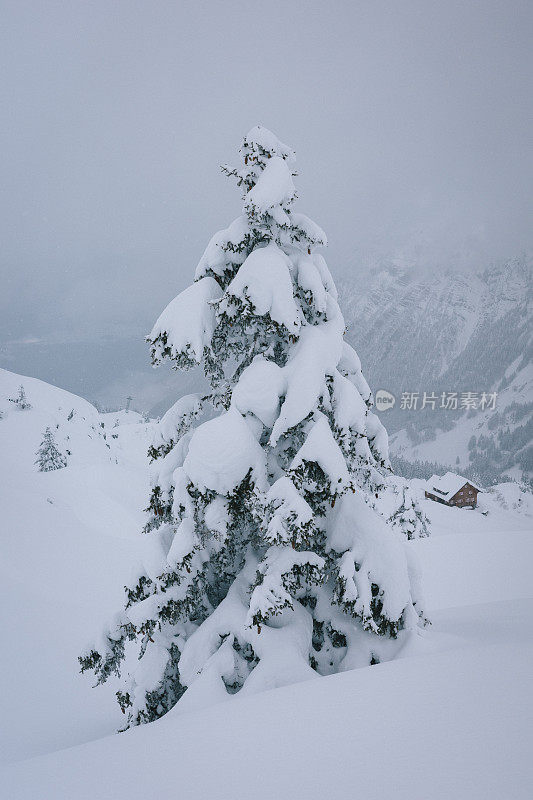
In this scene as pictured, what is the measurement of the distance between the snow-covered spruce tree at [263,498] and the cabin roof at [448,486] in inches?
3439

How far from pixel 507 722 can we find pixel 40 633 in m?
15.0

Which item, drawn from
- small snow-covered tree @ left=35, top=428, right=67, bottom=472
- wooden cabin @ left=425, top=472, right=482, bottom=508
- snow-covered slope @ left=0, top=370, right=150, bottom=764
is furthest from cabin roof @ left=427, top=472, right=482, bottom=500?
small snow-covered tree @ left=35, top=428, right=67, bottom=472

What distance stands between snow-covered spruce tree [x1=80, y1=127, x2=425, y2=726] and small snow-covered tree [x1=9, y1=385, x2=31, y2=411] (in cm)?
5591

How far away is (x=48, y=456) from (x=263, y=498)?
4226cm

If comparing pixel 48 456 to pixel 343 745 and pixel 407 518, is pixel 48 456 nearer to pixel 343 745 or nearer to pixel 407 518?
pixel 407 518

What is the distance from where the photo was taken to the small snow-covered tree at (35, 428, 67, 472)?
41.6m

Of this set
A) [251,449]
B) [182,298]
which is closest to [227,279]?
[182,298]

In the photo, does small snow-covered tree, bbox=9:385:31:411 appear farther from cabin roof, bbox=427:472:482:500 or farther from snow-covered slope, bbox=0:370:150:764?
cabin roof, bbox=427:472:482:500

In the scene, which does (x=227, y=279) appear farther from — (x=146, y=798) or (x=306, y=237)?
(x=146, y=798)

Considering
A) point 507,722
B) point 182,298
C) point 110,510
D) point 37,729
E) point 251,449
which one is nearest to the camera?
point 507,722

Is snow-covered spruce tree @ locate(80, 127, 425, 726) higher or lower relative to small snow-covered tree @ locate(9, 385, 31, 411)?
lower

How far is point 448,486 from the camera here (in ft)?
289

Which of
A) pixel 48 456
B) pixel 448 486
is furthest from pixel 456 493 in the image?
pixel 48 456

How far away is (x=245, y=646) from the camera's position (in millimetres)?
5891
